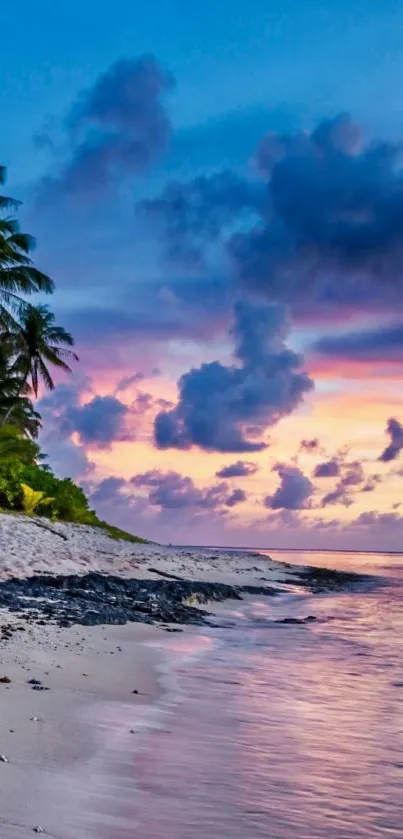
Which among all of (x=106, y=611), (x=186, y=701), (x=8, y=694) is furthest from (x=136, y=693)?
(x=106, y=611)

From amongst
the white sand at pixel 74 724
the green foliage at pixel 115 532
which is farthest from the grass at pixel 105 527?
the white sand at pixel 74 724

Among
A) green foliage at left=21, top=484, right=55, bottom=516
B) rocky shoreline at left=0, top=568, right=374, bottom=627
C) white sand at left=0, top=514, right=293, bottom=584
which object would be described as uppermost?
green foliage at left=21, top=484, right=55, bottom=516

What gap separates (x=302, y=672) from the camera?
Answer: 10312 millimetres

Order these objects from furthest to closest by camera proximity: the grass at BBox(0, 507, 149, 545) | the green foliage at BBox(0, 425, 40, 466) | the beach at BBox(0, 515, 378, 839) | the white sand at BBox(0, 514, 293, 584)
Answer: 1. the green foliage at BBox(0, 425, 40, 466)
2. the grass at BBox(0, 507, 149, 545)
3. the white sand at BBox(0, 514, 293, 584)
4. the beach at BBox(0, 515, 378, 839)

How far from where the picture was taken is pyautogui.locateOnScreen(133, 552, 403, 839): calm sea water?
4.56m

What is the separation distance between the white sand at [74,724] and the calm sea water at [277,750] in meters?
0.22

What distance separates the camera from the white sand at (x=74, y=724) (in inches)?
169

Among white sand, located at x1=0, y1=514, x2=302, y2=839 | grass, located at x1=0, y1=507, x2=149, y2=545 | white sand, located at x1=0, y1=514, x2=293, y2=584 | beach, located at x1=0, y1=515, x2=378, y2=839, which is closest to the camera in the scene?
white sand, located at x1=0, y1=514, x2=302, y2=839

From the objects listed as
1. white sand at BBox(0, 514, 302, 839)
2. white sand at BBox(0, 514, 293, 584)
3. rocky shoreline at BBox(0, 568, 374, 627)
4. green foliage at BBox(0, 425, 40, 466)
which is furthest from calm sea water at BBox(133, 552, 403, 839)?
green foliage at BBox(0, 425, 40, 466)

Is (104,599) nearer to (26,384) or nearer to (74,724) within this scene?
(74,724)

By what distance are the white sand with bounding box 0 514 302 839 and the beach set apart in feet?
0.04

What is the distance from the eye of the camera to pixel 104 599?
52.3ft

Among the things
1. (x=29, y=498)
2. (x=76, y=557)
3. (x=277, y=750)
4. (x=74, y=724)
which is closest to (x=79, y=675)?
(x=74, y=724)

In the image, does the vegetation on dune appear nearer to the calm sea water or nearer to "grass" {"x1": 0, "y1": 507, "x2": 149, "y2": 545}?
"grass" {"x1": 0, "y1": 507, "x2": 149, "y2": 545}
